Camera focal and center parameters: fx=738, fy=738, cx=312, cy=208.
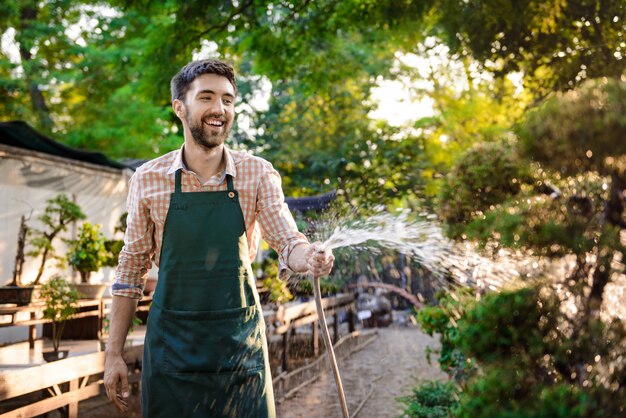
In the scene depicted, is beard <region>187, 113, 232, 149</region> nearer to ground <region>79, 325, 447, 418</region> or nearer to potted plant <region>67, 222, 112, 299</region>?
ground <region>79, 325, 447, 418</region>

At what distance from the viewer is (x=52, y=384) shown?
14.5ft

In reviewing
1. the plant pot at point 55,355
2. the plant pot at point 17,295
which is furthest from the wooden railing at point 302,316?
the plant pot at point 17,295

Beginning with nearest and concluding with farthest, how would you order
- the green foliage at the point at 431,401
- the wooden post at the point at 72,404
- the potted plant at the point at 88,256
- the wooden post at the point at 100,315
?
the wooden post at the point at 72,404
the green foliage at the point at 431,401
the wooden post at the point at 100,315
the potted plant at the point at 88,256

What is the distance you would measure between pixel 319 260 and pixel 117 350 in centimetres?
82

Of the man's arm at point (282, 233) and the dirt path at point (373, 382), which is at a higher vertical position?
the man's arm at point (282, 233)

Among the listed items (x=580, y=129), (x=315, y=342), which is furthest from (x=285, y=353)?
(x=580, y=129)

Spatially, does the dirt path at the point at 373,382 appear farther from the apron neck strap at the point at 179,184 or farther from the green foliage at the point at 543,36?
the apron neck strap at the point at 179,184

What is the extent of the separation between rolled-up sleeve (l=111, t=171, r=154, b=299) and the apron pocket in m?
0.22

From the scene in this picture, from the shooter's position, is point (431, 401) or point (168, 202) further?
point (431, 401)

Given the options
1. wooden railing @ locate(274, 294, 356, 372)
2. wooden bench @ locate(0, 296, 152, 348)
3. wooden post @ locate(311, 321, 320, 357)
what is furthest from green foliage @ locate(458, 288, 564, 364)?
wooden post @ locate(311, 321, 320, 357)

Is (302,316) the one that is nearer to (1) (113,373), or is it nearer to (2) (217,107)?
(1) (113,373)

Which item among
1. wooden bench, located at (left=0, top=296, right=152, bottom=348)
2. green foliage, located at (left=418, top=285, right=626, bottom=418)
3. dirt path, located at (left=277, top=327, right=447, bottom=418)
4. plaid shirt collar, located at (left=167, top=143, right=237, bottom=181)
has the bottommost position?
dirt path, located at (left=277, top=327, right=447, bottom=418)

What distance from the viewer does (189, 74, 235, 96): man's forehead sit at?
2500 mm

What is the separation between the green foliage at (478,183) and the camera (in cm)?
400
